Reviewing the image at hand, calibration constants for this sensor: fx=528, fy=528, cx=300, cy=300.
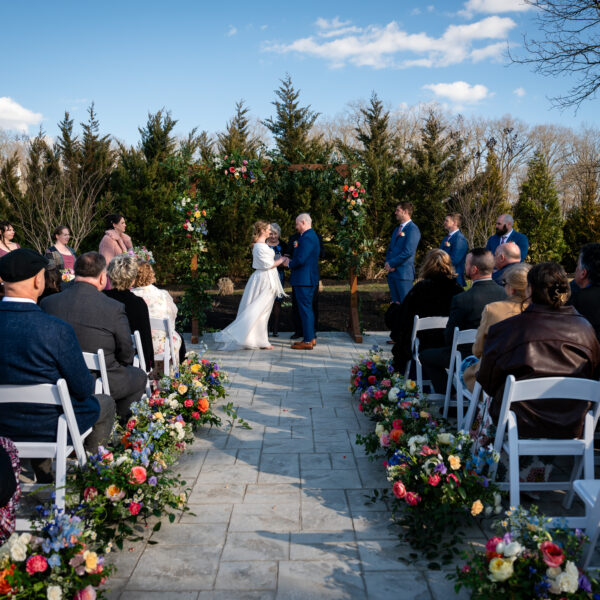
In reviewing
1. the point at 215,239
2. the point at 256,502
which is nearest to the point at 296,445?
the point at 256,502

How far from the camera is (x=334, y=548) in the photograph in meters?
2.79

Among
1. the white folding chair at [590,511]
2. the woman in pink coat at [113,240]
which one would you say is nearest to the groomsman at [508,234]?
the white folding chair at [590,511]

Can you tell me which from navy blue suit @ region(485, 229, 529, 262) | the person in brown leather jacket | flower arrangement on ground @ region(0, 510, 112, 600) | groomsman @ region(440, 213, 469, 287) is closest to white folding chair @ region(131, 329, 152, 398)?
flower arrangement on ground @ region(0, 510, 112, 600)

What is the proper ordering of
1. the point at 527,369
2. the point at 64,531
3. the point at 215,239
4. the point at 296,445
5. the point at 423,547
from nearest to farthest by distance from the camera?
the point at 64,531, the point at 423,547, the point at 527,369, the point at 296,445, the point at 215,239

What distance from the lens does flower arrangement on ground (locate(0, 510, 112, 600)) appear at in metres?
2.04

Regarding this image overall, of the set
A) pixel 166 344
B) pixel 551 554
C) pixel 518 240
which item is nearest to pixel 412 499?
pixel 551 554

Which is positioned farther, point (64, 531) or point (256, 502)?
point (256, 502)

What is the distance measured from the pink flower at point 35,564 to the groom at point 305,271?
5.67m

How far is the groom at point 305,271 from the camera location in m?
7.46

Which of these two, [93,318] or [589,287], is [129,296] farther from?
[589,287]

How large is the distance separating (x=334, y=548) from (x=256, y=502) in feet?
2.26

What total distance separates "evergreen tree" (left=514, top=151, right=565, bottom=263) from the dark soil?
628 cm

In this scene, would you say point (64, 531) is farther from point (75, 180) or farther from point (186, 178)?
point (75, 180)

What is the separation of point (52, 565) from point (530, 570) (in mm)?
1860
